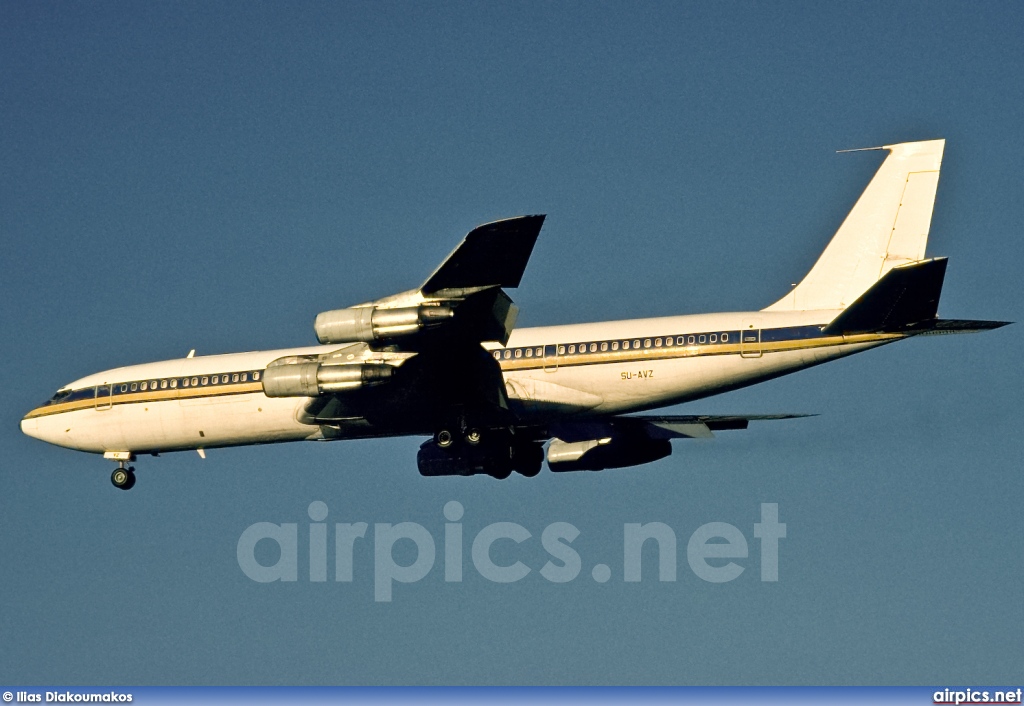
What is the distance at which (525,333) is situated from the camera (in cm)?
4062

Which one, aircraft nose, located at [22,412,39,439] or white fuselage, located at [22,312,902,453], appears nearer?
white fuselage, located at [22,312,902,453]

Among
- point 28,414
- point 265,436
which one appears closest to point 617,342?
point 265,436

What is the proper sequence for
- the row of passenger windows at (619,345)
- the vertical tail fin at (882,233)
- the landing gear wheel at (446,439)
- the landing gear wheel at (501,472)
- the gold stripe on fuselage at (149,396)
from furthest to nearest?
the landing gear wheel at (501,472) < the gold stripe on fuselage at (149,396) < the landing gear wheel at (446,439) < the vertical tail fin at (882,233) < the row of passenger windows at (619,345)

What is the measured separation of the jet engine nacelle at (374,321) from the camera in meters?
34.9

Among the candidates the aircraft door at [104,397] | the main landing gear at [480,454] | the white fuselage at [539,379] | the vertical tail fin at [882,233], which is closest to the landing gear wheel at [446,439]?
the main landing gear at [480,454]

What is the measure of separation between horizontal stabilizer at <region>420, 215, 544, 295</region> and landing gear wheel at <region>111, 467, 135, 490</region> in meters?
14.6

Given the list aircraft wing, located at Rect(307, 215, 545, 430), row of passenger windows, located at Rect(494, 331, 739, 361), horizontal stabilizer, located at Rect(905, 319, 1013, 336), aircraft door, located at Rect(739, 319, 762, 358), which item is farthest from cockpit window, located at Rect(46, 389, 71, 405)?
horizontal stabilizer, located at Rect(905, 319, 1013, 336)

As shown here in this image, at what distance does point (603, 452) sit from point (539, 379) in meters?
5.14

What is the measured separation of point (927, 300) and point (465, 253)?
34.4 ft

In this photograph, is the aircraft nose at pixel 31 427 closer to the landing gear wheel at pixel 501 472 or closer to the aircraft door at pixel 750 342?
the landing gear wheel at pixel 501 472

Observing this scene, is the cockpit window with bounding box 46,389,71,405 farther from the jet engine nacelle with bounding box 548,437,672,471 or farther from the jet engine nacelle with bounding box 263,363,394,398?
the jet engine nacelle with bounding box 548,437,672,471

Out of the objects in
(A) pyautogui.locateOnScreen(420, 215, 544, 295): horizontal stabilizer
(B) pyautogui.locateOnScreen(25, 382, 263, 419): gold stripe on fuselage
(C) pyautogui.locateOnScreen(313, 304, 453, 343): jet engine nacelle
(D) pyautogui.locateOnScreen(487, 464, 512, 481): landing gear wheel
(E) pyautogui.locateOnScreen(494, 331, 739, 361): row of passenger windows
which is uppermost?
(B) pyautogui.locateOnScreen(25, 382, 263, 419): gold stripe on fuselage

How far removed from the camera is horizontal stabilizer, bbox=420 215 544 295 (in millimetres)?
32781

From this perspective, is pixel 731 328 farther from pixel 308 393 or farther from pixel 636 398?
pixel 308 393
